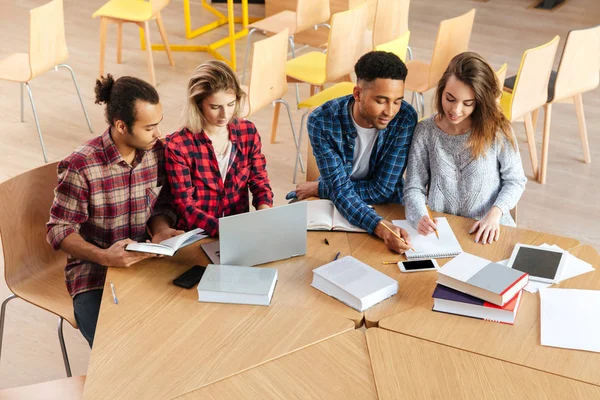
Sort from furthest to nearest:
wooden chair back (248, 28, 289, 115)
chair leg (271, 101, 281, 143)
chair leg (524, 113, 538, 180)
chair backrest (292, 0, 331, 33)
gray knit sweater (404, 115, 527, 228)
→ chair backrest (292, 0, 331, 33)
chair leg (271, 101, 281, 143)
chair leg (524, 113, 538, 180)
wooden chair back (248, 28, 289, 115)
gray knit sweater (404, 115, 527, 228)

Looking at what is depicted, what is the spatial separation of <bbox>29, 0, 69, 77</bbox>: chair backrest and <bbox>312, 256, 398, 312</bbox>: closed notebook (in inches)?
117

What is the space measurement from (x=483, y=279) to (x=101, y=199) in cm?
130

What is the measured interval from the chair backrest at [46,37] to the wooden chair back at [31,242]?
204 centimetres

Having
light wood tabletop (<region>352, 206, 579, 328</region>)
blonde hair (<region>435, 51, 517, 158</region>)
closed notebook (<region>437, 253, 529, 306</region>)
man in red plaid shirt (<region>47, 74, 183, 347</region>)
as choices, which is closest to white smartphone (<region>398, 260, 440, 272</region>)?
light wood tabletop (<region>352, 206, 579, 328</region>)

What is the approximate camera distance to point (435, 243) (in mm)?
2451

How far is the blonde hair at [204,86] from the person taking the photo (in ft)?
8.25

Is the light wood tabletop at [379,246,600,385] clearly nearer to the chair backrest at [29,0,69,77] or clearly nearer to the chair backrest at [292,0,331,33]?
the chair backrest at [29,0,69,77]

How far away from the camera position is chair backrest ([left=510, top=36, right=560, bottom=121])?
3957 millimetres

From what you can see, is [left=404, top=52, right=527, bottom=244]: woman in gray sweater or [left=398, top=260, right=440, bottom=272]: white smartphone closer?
[left=398, top=260, right=440, bottom=272]: white smartphone

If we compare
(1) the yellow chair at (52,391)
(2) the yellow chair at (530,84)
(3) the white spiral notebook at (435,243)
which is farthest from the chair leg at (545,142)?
(1) the yellow chair at (52,391)

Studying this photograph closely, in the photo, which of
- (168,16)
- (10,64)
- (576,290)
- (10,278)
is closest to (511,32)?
(168,16)

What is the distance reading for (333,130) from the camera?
2.72m

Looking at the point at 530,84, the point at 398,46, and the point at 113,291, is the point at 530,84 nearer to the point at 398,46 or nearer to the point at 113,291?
the point at 398,46

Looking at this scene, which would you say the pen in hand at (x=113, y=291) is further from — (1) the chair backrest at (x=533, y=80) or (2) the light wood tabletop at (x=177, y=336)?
(1) the chair backrest at (x=533, y=80)
